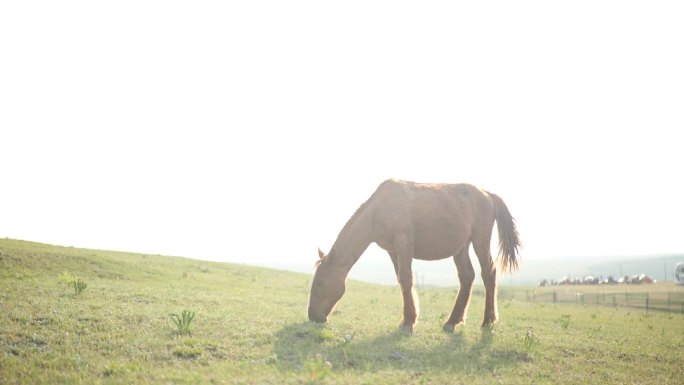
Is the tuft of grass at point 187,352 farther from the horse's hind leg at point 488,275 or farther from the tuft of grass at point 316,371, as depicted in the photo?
the horse's hind leg at point 488,275

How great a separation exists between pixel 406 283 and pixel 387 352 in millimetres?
2425

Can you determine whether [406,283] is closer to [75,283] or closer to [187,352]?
[187,352]

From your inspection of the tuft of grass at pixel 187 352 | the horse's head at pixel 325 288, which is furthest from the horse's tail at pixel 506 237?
the tuft of grass at pixel 187 352

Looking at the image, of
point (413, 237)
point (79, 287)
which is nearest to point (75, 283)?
point (79, 287)

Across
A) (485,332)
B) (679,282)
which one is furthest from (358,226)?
(679,282)

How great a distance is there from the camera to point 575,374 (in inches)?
408

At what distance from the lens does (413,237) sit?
13.4m

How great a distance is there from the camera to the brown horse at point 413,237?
13.0 meters

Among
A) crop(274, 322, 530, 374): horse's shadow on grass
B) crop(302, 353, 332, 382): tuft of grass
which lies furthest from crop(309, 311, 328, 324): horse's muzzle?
crop(302, 353, 332, 382): tuft of grass

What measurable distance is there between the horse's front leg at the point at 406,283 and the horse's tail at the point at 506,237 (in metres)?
3.68

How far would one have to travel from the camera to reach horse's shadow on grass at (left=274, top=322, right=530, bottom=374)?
975 centimetres

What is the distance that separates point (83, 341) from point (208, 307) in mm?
5926

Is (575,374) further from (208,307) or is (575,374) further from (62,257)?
(62,257)

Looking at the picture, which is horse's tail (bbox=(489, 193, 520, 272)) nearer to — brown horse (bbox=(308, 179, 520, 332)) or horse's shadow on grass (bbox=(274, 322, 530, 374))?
brown horse (bbox=(308, 179, 520, 332))
